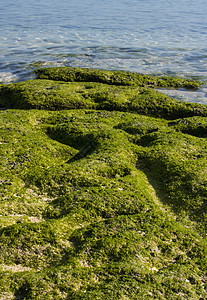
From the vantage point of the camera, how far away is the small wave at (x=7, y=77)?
68.6ft

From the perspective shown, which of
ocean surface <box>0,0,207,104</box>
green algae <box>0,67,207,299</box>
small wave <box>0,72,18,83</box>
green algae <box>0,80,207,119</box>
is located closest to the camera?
green algae <box>0,67,207,299</box>

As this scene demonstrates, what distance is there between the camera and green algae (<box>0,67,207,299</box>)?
5441 mm

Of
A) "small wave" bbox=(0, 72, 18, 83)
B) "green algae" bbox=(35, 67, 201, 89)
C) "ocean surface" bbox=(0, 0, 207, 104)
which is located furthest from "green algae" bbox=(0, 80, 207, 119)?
"small wave" bbox=(0, 72, 18, 83)

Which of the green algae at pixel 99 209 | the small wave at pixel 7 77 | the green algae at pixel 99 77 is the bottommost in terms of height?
the green algae at pixel 99 209

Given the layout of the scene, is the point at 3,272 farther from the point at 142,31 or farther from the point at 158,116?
the point at 142,31

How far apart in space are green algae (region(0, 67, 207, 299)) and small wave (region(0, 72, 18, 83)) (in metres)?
9.71

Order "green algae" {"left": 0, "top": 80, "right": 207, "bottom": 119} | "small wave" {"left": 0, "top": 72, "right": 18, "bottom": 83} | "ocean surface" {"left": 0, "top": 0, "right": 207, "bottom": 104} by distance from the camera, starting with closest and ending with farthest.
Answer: "green algae" {"left": 0, "top": 80, "right": 207, "bottom": 119} < "small wave" {"left": 0, "top": 72, "right": 18, "bottom": 83} < "ocean surface" {"left": 0, "top": 0, "right": 207, "bottom": 104}

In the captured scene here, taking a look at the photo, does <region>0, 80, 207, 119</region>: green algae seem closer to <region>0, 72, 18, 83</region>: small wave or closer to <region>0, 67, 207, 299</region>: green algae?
<region>0, 67, 207, 299</region>: green algae

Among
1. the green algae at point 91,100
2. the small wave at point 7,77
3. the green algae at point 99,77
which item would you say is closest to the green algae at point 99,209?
the green algae at point 91,100

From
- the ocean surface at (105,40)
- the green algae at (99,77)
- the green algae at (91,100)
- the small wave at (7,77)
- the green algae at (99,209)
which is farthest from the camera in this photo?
the ocean surface at (105,40)

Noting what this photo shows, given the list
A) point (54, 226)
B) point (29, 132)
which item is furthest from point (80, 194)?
point (29, 132)

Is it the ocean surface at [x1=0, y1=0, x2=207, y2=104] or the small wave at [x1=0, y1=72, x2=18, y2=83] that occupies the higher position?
the ocean surface at [x1=0, y1=0, x2=207, y2=104]

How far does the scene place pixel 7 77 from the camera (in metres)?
21.6

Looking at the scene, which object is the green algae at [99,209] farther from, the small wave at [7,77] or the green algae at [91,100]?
the small wave at [7,77]
